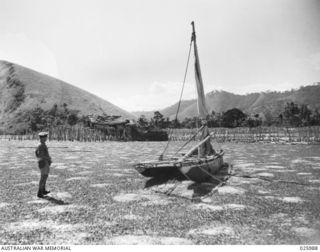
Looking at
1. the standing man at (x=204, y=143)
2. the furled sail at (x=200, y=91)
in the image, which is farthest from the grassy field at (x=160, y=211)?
the furled sail at (x=200, y=91)

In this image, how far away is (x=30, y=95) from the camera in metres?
97.1

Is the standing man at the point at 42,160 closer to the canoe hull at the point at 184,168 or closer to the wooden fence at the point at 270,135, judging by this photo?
the canoe hull at the point at 184,168

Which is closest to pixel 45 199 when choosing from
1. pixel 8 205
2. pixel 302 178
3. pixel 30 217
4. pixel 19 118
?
pixel 8 205

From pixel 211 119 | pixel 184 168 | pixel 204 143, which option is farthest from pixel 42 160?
pixel 211 119

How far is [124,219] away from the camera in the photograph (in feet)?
21.9

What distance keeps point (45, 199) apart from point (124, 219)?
324 centimetres

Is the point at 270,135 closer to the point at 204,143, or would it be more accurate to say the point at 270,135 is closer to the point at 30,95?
the point at 204,143

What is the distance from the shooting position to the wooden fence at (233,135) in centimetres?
3481

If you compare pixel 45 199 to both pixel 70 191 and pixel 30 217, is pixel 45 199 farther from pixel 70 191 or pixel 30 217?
pixel 30 217

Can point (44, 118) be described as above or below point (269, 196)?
above

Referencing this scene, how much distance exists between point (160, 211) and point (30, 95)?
332 ft

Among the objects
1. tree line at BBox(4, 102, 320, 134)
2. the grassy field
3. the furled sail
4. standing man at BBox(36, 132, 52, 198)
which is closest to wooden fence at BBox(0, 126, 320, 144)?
the furled sail

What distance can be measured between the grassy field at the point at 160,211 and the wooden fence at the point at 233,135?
12512 millimetres

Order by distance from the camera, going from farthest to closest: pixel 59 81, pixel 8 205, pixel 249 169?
pixel 59 81 → pixel 249 169 → pixel 8 205
